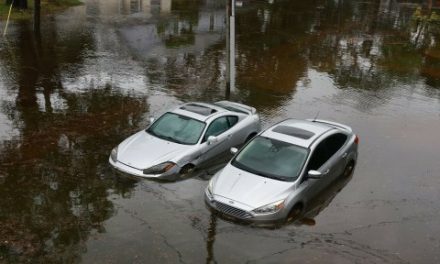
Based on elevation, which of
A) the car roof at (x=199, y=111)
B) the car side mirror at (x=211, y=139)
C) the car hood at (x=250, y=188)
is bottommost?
the car hood at (x=250, y=188)

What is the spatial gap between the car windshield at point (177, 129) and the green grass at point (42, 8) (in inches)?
850

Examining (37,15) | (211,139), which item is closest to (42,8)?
(37,15)

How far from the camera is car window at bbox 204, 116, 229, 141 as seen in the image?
41.4ft

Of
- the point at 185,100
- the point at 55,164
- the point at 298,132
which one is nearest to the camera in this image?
the point at 298,132

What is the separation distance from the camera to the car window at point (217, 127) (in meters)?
12.6

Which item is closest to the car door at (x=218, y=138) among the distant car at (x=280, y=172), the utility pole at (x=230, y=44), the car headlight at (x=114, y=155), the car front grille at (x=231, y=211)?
the distant car at (x=280, y=172)

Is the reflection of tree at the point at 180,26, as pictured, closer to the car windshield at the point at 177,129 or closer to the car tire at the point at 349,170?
the car windshield at the point at 177,129

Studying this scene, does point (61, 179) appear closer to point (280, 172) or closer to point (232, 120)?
point (232, 120)

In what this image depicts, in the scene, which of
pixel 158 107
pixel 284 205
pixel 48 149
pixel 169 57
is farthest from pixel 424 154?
pixel 169 57

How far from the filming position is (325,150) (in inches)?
451

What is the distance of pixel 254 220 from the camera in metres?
9.99

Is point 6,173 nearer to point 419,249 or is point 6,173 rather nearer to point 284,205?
point 284,205

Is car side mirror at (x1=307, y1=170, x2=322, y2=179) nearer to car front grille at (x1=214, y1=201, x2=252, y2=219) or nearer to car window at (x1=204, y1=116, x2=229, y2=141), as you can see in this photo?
car front grille at (x1=214, y1=201, x2=252, y2=219)

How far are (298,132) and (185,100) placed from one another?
703 cm
